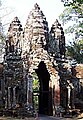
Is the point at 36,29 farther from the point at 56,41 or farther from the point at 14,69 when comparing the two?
the point at 14,69

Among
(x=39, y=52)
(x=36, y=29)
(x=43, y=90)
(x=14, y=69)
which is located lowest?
(x=43, y=90)

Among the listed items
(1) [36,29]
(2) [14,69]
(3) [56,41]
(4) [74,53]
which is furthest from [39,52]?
(4) [74,53]

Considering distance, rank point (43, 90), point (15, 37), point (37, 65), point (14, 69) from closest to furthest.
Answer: point (37, 65)
point (14, 69)
point (15, 37)
point (43, 90)

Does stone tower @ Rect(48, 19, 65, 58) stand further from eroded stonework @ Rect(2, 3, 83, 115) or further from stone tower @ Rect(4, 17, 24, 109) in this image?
stone tower @ Rect(4, 17, 24, 109)

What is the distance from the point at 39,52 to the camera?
20656 mm

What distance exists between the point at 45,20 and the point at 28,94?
5.81 metres

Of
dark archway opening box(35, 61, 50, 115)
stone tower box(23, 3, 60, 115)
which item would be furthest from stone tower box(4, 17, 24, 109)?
dark archway opening box(35, 61, 50, 115)

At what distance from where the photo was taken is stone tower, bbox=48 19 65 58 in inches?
867

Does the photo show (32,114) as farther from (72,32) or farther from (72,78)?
(72,32)

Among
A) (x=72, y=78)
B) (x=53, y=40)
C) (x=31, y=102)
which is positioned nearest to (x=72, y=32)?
(x=53, y=40)

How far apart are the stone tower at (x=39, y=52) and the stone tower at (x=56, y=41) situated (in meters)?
0.59

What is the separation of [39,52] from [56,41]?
2.32 meters

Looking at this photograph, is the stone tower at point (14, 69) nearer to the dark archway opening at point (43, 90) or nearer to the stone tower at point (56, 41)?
the stone tower at point (56, 41)

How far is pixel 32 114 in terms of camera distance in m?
19.4
